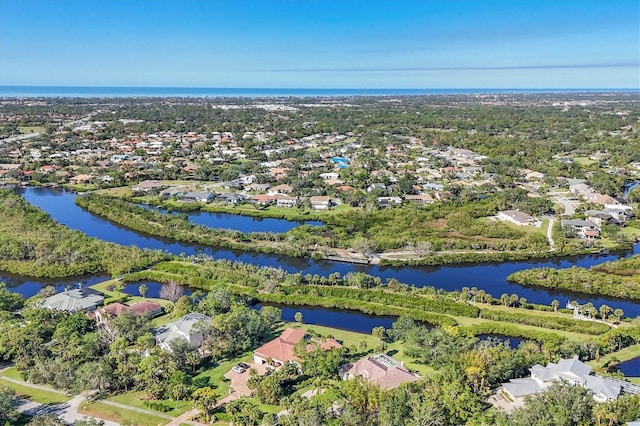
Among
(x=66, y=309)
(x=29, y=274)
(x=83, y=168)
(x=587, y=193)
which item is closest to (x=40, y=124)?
(x=83, y=168)

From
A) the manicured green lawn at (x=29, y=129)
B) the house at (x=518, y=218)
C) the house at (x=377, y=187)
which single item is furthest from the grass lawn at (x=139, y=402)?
the manicured green lawn at (x=29, y=129)

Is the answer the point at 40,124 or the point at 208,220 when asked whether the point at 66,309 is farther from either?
the point at 40,124

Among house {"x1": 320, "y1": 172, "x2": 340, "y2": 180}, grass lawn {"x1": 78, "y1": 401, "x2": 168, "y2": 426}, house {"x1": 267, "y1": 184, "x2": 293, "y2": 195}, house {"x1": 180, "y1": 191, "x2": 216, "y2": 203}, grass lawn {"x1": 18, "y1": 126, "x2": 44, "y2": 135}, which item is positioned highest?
grass lawn {"x1": 18, "y1": 126, "x2": 44, "y2": 135}

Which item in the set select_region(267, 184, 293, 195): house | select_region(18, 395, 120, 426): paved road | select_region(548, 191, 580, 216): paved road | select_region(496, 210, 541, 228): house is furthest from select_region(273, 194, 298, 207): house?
select_region(18, 395, 120, 426): paved road

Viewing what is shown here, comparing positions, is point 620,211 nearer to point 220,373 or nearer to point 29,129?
point 220,373

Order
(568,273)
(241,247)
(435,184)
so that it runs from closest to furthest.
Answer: (568,273), (241,247), (435,184)

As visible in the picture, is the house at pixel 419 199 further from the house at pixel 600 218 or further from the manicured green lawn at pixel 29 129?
the manicured green lawn at pixel 29 129

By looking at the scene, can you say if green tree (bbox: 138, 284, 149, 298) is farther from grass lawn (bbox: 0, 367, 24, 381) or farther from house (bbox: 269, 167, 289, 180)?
house (bbox: 269, 167, 289, 180)
